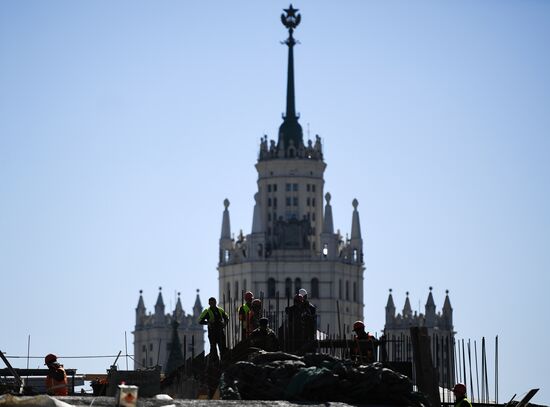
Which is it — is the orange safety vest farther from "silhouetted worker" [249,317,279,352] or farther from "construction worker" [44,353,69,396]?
"silhouetted worker" [249,317,279,352]

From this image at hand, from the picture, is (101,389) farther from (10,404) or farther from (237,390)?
(10,404)

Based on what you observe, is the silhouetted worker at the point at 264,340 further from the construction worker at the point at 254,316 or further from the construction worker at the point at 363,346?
the construction worker at the point at 254,316

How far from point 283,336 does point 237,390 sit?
16.8m

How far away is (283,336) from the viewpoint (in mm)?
50844

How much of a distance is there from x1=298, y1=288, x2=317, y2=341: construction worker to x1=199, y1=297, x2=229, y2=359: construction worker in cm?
167

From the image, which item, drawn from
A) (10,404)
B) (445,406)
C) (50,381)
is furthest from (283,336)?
(10,404)

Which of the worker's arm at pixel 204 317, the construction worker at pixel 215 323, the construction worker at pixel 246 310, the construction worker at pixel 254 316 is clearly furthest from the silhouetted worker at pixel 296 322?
the worker's arm at pixel 204 317

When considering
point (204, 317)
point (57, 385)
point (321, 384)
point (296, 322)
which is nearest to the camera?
point (321, 384)

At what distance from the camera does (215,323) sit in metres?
45.2

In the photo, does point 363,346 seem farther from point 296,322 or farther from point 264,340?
point 296,322

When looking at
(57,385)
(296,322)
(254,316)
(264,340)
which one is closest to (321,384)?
(57,385)

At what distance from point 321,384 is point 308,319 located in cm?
1166

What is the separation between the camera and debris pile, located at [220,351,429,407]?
3375 cm

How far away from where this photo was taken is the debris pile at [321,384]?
111 feet
